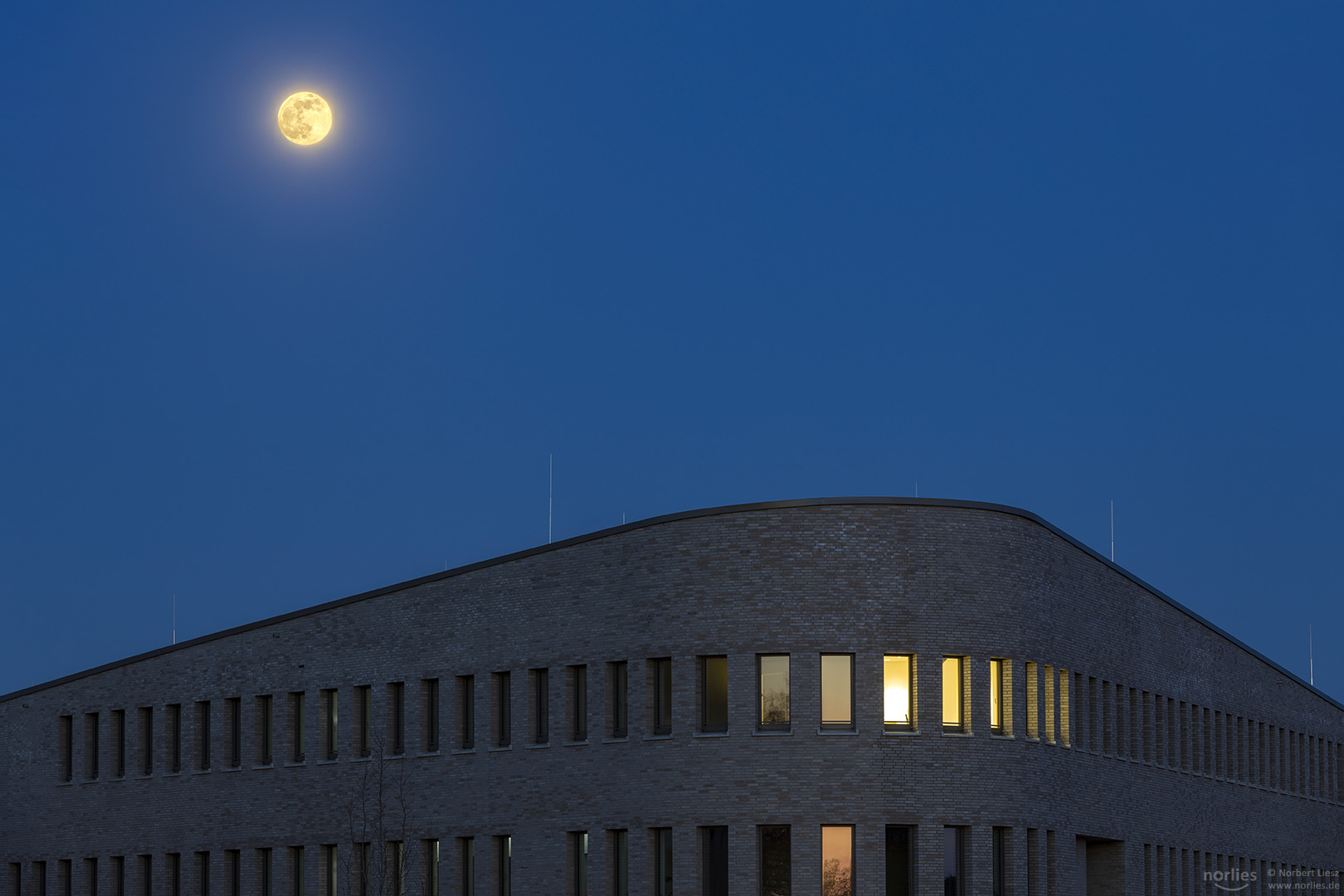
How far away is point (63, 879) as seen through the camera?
60281 mm

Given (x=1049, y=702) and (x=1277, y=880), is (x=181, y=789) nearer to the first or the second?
(x=1049, y=702)

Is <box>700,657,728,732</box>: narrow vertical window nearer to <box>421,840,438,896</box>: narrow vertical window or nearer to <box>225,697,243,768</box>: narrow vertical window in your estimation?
<box>421,840,438,896</box>: narrow vertical window

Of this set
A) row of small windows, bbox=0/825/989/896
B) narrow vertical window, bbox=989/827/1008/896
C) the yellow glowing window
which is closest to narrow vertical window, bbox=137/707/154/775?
row of small windows, bbox=0/825/989/896

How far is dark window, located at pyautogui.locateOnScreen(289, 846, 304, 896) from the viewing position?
53.1 meters

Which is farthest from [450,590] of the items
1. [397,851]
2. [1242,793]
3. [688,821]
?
[1242,793]

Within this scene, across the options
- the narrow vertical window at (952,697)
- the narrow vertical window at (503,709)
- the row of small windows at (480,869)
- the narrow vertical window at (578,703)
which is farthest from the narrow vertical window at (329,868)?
the narrow vertical window at (952,697)

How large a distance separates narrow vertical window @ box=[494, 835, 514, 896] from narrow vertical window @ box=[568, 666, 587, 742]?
137 inches

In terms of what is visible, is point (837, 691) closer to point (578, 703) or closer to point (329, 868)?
point (578, 703)

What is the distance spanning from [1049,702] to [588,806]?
1210cm

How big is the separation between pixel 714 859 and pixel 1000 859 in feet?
23.1

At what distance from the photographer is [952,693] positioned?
45750 mm

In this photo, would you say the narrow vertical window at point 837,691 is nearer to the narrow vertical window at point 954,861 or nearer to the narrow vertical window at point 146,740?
the narrow vertical window at point 954,861

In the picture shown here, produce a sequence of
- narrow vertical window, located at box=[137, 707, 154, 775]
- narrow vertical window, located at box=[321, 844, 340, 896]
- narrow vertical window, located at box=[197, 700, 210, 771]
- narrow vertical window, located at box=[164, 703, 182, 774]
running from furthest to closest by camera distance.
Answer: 1. narrow vertical window, located at box=[137, 707, 154, 775]
2. narrow vertical window, located at box=[164, 703, 182, 774]
3. narrow vertical window, located at box=[197, 700, 210, 771]
4. narrow vertical window, located at box=[321, 844, 340, 896]

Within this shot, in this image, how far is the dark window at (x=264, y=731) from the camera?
54594 millimetres
